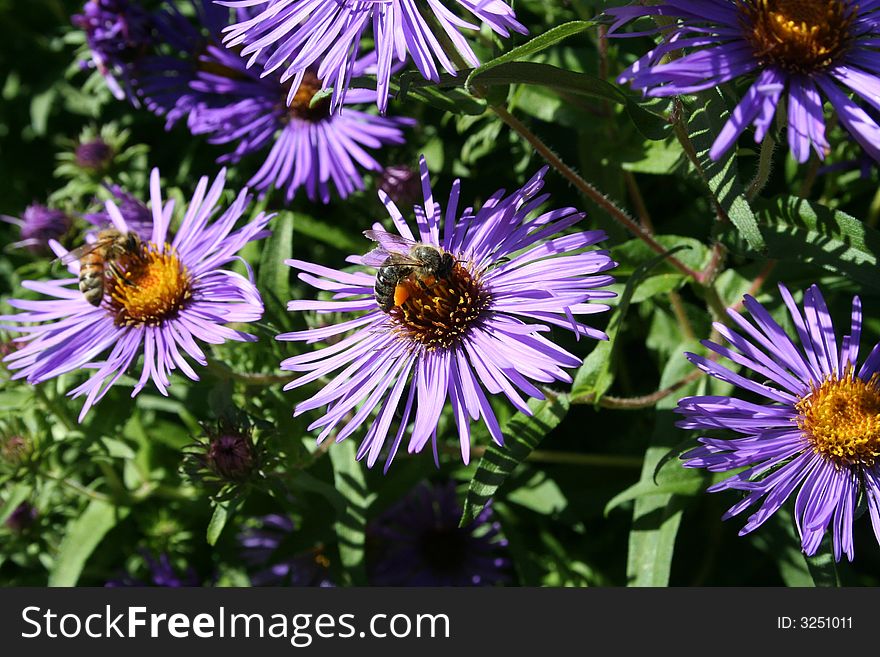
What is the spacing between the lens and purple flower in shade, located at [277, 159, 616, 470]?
1.97m

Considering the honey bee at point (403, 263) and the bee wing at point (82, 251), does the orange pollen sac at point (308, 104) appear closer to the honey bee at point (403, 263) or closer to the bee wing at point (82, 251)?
the bee wing at point (82, 251)

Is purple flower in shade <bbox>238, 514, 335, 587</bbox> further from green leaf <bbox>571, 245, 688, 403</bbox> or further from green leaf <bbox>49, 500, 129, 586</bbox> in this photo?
green leaf <bbox>571, 245, 688, 403</bbox>

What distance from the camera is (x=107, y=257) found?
2.47m

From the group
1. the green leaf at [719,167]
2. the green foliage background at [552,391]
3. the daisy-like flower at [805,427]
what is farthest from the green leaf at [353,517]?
the green leaf at [719,167]

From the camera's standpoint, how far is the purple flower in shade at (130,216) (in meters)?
2.74

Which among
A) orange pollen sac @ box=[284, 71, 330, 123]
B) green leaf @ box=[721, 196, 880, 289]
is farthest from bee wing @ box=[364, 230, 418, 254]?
orange pollen sac @ box=[284, 71, 330, 123]

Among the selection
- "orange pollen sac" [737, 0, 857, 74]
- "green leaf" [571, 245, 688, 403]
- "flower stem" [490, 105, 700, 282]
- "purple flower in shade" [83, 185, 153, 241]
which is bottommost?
"green leaf" [571, 245, 688, 403]

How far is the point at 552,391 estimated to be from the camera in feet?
7.30

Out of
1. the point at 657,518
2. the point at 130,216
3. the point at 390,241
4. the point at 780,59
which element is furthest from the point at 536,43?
the point at 130,216

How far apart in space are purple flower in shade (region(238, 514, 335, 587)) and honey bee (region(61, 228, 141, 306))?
989mm

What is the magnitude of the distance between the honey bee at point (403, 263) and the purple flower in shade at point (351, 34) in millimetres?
341

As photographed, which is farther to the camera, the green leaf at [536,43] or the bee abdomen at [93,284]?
the bee abdomen at [93,284]

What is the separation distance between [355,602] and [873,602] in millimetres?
1229

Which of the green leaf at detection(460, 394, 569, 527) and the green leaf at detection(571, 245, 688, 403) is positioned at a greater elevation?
the green leaf at detection(571, 245, 688, 403)
